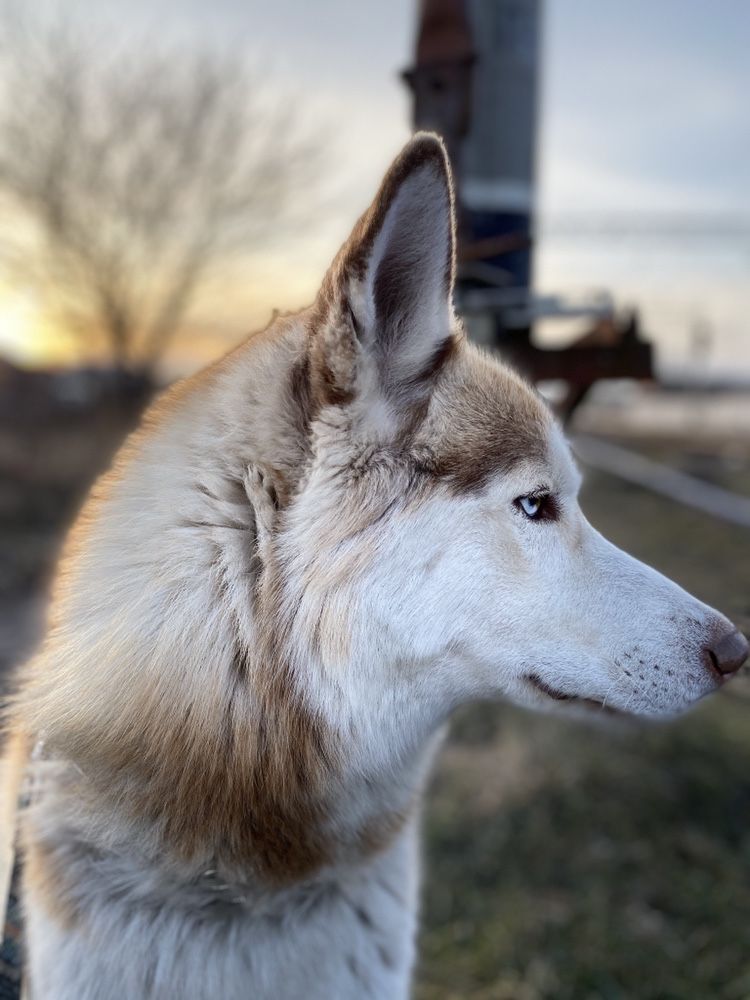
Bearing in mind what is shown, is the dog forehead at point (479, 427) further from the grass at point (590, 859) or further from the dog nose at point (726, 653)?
the grass at point (590, 859)

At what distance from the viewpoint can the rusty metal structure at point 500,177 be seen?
242 cm

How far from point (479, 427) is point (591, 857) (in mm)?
2487

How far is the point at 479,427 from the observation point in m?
1.56

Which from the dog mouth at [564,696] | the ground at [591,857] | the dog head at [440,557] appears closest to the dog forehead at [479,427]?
the dog head at [440,557]

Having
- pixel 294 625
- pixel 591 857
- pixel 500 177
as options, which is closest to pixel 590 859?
pixel 591 857

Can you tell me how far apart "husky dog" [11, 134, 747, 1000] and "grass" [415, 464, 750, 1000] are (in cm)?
71

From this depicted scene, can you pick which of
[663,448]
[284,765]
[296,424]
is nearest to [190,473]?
[296,424]

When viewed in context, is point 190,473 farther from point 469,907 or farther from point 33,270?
point 33,270

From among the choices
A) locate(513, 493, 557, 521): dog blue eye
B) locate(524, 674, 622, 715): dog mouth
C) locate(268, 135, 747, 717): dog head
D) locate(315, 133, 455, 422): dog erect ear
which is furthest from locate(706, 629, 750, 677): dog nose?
locate(315, 133, 455, 422): dog erect ear

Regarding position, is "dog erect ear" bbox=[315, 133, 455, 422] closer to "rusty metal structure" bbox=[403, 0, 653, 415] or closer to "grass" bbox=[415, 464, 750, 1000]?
"rusty metal structure" bbox=[403, 0, 653, 415]

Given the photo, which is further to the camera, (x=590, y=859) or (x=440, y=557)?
(x=590, y=859)

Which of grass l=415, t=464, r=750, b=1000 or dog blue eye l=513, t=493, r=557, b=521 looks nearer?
dog blue eye l=513, t=493, r=557, b=521

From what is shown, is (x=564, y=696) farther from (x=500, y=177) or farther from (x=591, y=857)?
(x=591, y=857)

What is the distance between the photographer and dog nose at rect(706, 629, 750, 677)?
1.53 meters
